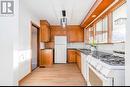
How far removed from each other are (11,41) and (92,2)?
9.09 feet

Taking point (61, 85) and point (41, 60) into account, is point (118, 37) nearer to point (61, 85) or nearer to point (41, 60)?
point (61, 85)

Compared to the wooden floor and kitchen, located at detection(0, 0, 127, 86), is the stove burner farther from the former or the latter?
the wooden floor

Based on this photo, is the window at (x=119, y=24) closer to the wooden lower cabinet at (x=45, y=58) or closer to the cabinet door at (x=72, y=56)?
the wooden lower cabinet at (x=45, y=58)

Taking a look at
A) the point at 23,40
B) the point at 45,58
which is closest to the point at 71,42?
the point at 45,58

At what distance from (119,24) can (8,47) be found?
2500 millimetres

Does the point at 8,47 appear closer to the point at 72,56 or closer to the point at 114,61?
the point at 114,61

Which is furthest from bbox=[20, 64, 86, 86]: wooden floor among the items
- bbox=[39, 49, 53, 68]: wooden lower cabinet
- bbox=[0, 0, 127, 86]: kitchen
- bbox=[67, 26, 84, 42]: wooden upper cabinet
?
bbox=[67, 26, 84, 42]: wooden upper cabinet

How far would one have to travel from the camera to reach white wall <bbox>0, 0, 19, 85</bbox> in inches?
122

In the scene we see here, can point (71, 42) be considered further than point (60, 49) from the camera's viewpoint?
Yes

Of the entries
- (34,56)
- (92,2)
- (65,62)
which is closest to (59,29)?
(65,62)

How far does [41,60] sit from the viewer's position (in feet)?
28.6

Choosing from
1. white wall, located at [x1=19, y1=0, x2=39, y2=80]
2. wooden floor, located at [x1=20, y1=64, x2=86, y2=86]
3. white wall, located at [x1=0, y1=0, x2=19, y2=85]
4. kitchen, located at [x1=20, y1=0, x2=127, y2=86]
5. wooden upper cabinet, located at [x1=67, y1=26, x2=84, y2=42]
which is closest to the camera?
white wall, located at [x1=0, y1=0, x2=19, y2=85]

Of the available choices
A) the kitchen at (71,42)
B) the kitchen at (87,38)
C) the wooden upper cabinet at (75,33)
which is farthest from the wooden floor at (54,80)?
the wooden upper cabinet at (75,33)

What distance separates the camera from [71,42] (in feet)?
35.4
